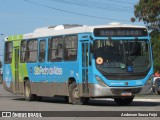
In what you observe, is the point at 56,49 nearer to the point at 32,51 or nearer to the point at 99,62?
the point at 32,51

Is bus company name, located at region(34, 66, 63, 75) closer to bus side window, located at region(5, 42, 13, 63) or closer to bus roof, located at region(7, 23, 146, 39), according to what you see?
bus roof, located at region(7, 23, 146, 39)

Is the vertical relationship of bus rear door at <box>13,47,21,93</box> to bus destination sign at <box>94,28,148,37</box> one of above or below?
below

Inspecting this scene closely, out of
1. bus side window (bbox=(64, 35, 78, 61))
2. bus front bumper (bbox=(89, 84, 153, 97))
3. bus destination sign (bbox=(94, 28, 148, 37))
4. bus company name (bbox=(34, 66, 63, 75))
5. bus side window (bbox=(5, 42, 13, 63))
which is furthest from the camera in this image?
bus side window (bbox=(5, 42, 13, 63))

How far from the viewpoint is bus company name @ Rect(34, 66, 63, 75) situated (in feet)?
80.4

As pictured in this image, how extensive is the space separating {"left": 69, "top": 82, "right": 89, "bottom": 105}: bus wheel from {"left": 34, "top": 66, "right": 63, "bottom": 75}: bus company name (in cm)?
125

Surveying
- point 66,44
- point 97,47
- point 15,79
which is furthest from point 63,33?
point 15,79

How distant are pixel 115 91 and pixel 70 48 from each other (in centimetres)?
293

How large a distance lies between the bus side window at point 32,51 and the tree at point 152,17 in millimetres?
21315

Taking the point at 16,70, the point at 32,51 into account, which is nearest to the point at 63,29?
the point at 32,51

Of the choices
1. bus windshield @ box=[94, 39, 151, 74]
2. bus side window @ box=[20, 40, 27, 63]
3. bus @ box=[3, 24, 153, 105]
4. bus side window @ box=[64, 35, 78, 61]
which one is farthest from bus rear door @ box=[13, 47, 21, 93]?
bus windshield @ box=[94, 39, 151, 74]

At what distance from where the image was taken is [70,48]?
23.4 m

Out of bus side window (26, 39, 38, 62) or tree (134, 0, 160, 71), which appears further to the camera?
tree (134, 0, 160, 71)

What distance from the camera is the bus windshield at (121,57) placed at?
71.8 ft

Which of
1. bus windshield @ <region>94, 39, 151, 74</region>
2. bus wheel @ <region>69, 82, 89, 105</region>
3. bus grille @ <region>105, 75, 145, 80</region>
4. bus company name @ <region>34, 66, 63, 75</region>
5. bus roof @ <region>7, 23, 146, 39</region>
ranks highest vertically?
bus roof @ <region>7, 23, 146, 39</region>
